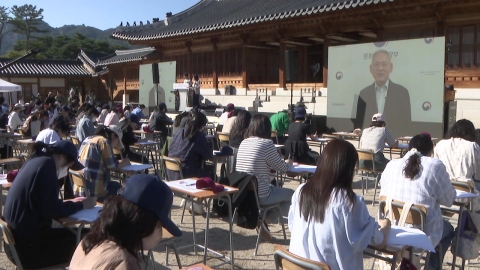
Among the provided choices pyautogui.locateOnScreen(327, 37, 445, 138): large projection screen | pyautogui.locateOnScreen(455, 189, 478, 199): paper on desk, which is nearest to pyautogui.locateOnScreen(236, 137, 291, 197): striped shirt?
pyautogui.locateOnScreen(455, 189, 478, 199): paper on desk

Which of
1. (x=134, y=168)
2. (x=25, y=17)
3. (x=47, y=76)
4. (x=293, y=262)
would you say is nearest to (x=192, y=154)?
(x=134, y=168)

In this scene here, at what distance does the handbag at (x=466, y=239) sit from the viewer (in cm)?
348

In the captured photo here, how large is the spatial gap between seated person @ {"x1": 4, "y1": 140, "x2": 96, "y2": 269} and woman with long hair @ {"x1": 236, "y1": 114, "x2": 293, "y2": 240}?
1.84 m

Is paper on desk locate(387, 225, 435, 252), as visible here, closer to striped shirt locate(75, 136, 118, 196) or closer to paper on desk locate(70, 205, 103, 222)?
paper on desk locate(70, 205, 103, 222)

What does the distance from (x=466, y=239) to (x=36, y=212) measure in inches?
126

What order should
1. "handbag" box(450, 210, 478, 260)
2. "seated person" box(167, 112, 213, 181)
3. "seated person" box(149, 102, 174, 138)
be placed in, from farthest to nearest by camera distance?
"seated person" box(149, 102, 174, 138), "seated person" box(167, 112, 213, 181), "handbag" box(450, 210, 478, 260)

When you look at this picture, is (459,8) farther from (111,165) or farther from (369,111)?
(111,165)

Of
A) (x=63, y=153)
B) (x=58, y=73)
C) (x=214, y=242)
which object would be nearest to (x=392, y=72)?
(x=214, y=242)

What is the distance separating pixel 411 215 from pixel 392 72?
7.51 meters

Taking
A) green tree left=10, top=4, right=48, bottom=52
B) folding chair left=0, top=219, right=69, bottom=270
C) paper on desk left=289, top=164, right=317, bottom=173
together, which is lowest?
folding chair left=0, top=219, right=69, bottom=270

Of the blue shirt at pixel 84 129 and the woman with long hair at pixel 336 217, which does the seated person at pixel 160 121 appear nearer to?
the blue shirt at pixel 84 129

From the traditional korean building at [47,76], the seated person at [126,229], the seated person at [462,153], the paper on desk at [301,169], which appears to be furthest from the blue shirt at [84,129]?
the traditional korean building at [47,76]

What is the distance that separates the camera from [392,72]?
10.1 meters

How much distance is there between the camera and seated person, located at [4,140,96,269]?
2781mm
